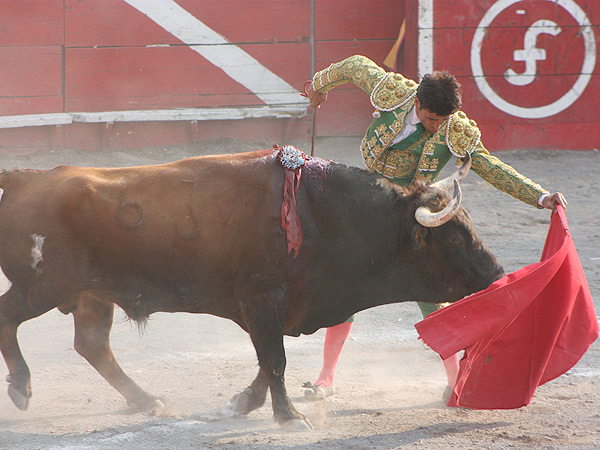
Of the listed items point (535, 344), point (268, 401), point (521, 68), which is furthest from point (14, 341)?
point (521, 68)

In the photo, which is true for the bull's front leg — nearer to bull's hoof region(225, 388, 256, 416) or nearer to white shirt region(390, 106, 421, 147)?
bull's hoof region(225, 388, 256, 416)

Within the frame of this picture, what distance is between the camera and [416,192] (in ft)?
10.7

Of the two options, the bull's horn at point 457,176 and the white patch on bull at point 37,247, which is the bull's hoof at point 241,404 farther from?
the bull's horn at point 457,176

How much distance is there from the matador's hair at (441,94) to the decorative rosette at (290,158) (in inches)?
21.4

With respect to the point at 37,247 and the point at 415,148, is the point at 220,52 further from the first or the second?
the point at 37,247

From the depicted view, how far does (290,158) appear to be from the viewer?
321cm

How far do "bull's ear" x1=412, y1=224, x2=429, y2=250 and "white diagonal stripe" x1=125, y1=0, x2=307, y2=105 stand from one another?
527cm

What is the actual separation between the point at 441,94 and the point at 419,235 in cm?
57

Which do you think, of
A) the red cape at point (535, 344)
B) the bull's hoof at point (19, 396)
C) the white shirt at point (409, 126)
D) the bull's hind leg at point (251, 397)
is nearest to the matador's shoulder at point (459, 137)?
the white shirt at point (409, 126)

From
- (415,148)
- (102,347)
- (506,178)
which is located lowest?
(102,347)

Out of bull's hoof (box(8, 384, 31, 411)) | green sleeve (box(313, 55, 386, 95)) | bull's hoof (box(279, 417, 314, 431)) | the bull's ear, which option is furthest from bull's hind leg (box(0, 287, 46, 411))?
green sleeve (box(313, 55, 386, 95))

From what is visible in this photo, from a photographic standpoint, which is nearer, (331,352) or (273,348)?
(273,348)

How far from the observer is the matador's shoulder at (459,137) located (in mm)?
3381

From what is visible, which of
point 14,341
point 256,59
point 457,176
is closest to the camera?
point 14,341
